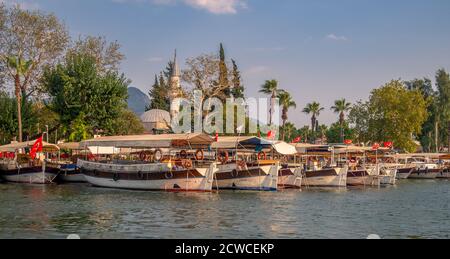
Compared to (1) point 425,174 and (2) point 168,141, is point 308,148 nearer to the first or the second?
(2) point 168,141

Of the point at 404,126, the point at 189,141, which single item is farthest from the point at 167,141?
the point at 404,126

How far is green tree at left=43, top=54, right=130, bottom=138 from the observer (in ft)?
205

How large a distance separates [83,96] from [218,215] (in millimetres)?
38229

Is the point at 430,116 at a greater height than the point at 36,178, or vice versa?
the point at 430,116

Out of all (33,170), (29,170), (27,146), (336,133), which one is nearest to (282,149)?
(33,170)

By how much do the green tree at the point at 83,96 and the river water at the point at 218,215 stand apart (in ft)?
67.0

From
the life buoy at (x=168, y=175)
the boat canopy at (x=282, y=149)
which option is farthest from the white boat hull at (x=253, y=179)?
the boat canopy at (x=282, y=149)

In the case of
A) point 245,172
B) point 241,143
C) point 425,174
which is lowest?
point 425,174

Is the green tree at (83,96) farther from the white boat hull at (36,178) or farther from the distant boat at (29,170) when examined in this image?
the white boat hull at (36,178)

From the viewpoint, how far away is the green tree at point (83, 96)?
62.5 m

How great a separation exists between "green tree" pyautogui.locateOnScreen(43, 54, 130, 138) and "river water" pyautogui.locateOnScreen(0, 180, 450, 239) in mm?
20417

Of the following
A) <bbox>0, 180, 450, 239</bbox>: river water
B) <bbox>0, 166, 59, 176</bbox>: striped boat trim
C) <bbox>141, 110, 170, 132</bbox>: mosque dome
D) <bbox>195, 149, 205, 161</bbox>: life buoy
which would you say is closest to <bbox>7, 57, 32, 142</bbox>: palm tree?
<bbox>0, 166, 59, 176</bbox>: striped boat trim

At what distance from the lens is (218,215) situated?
95.5ft
